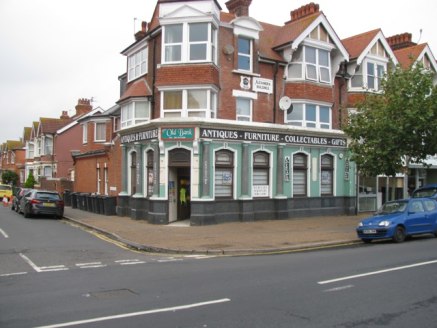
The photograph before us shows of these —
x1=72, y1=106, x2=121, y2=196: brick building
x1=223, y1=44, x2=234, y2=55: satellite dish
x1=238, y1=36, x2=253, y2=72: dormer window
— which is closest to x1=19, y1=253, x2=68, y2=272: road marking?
x1=223, y1=44, x2=234, y2=55: satellite dish

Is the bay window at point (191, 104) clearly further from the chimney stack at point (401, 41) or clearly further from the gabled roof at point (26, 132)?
the gabled roof at point (26, 132)

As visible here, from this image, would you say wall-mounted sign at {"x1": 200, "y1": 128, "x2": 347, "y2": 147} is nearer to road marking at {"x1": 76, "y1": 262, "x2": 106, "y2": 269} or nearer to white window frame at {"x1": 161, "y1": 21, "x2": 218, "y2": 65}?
white window frame at {"x1": 161, "y1": 21, "x2": 218, "y2": 65}

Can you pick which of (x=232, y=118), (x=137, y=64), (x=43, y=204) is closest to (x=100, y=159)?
(x=43, y=204)

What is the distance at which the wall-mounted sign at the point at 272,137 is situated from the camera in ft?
66.7

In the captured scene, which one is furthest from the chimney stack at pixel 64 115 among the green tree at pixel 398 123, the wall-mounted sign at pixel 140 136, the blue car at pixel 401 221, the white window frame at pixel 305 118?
the blue car at pixel 401 221

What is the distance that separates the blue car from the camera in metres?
15.0

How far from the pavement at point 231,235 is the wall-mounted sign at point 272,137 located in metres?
3.87

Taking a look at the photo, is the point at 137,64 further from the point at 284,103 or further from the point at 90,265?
the point at 90,265

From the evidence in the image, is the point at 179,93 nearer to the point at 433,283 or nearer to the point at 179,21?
the point at 179,21

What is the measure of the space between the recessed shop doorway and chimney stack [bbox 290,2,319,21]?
12.1 meters

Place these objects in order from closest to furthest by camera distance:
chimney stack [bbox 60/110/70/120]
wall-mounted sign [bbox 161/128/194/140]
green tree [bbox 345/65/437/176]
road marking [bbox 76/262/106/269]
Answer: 1. road marking [bbox 76/262/106/269]
2. green tree [bbox 345/65/437/176]
3. wall-mounted sign [bbox 161/128/194/140]
4. chimney stack [bbox 60/110/70/120]

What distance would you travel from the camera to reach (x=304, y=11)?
26703 mm

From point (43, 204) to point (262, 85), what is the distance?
1290 cm

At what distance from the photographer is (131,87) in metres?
24.3
